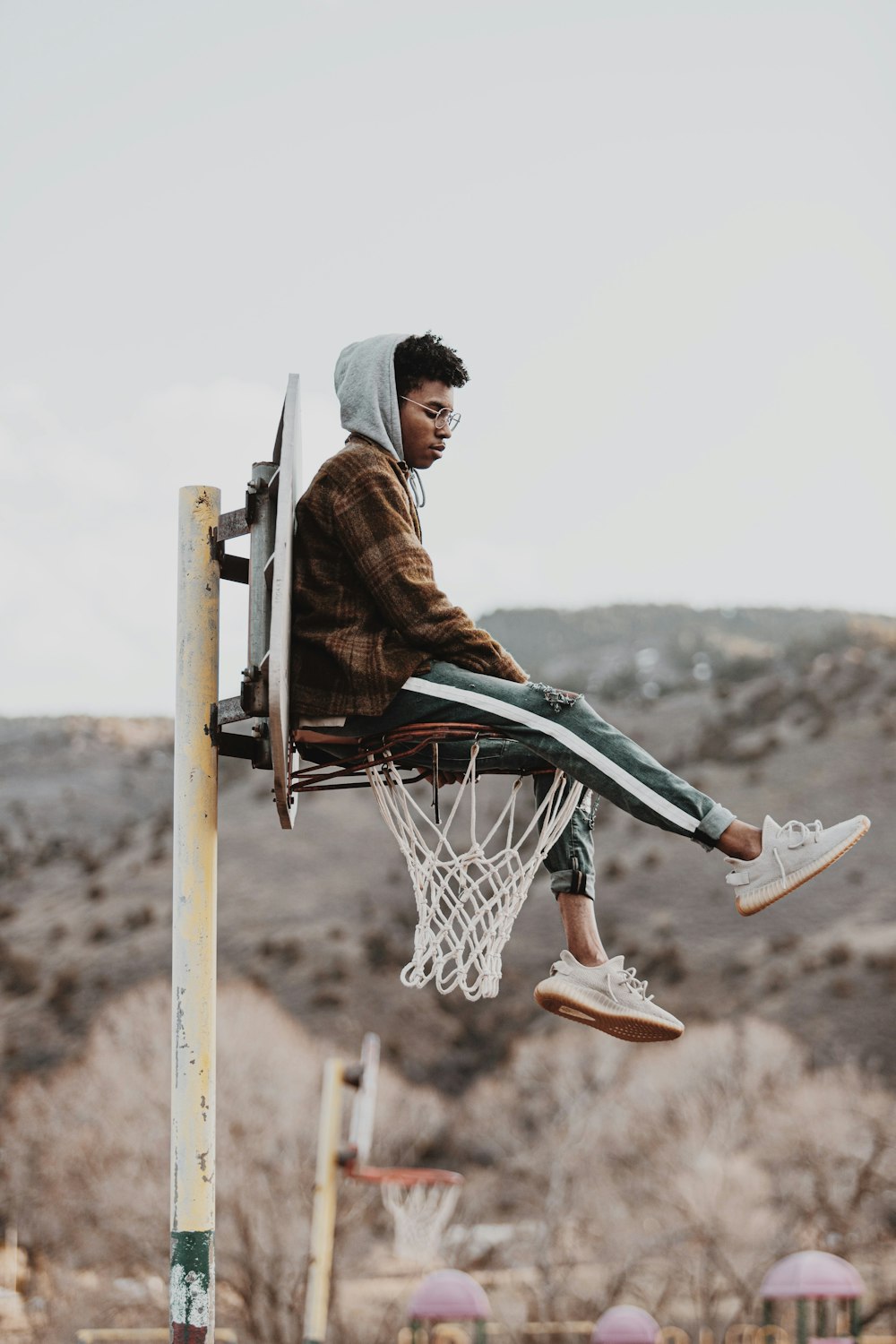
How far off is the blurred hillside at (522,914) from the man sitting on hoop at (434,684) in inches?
1618

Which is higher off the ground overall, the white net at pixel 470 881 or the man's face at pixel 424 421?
the man's face at pixel 424 421

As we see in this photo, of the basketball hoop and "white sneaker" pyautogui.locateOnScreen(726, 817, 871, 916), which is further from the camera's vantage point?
the basketball hoop

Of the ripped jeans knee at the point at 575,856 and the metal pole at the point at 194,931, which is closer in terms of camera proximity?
the metal pole at the point at 194,931

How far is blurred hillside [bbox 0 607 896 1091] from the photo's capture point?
2020 inches

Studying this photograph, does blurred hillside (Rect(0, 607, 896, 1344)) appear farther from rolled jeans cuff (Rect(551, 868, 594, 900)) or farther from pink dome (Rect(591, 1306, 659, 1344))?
rolled jeans cuff (Rect(551, 868, 594, 900))

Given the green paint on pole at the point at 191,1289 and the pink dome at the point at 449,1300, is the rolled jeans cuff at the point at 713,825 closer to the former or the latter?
the green paint on pole at the point at 191,1289

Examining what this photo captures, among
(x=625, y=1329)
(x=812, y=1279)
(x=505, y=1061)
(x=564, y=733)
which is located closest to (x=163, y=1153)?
(x=625, y=1329)

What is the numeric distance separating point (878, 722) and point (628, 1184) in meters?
29.6

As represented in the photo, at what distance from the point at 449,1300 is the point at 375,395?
26363 millimetres

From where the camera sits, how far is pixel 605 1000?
19.5ft

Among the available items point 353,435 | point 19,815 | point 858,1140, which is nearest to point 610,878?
point 858,1140

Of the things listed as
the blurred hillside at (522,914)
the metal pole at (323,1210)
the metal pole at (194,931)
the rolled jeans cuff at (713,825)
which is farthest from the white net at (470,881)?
the blurred hillside at (522,914)

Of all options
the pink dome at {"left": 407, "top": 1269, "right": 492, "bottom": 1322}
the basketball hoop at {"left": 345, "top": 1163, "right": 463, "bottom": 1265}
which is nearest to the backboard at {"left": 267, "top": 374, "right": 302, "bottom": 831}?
the basketball hoop at {"left": 345, "top": 1163, "right": 463, "bottom": 1265}

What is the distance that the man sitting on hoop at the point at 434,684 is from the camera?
223 inches
